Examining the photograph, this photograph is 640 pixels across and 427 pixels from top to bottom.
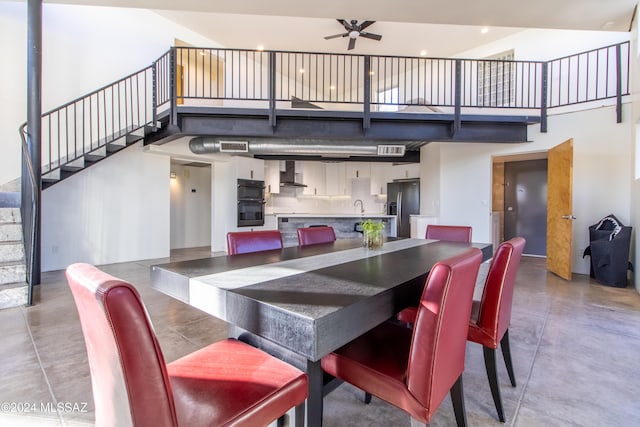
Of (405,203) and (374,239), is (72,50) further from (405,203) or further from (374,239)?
(405,203)

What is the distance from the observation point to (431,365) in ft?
3.30

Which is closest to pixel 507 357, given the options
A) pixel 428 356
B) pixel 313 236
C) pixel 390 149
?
pixel 428 356

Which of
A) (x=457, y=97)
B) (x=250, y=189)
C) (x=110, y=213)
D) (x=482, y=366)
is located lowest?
(x=482, y=366)

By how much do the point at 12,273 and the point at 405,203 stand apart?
710 cm

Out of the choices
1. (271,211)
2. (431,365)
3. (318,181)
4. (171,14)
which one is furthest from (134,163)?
(431,365)

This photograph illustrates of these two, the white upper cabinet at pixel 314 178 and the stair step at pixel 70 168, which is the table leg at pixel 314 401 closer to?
the stair step at pixel 70 168

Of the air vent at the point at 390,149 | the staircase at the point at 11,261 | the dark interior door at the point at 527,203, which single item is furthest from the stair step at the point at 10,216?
the dark interior door at the point at 527,203

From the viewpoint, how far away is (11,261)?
3.32 metres

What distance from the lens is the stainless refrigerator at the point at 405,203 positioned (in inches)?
296

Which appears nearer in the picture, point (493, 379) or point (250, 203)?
point (493, 379)

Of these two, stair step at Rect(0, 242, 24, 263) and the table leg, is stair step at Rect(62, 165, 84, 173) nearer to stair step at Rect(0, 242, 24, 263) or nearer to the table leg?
stair step at Rect(0, 242, 24, 263)

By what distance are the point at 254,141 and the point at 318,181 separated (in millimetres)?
3189

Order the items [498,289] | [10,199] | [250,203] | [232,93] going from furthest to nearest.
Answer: [250,203]
[232,93]
[10,199]
[498,289]

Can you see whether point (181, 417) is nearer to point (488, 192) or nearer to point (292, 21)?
point (488, 192)
